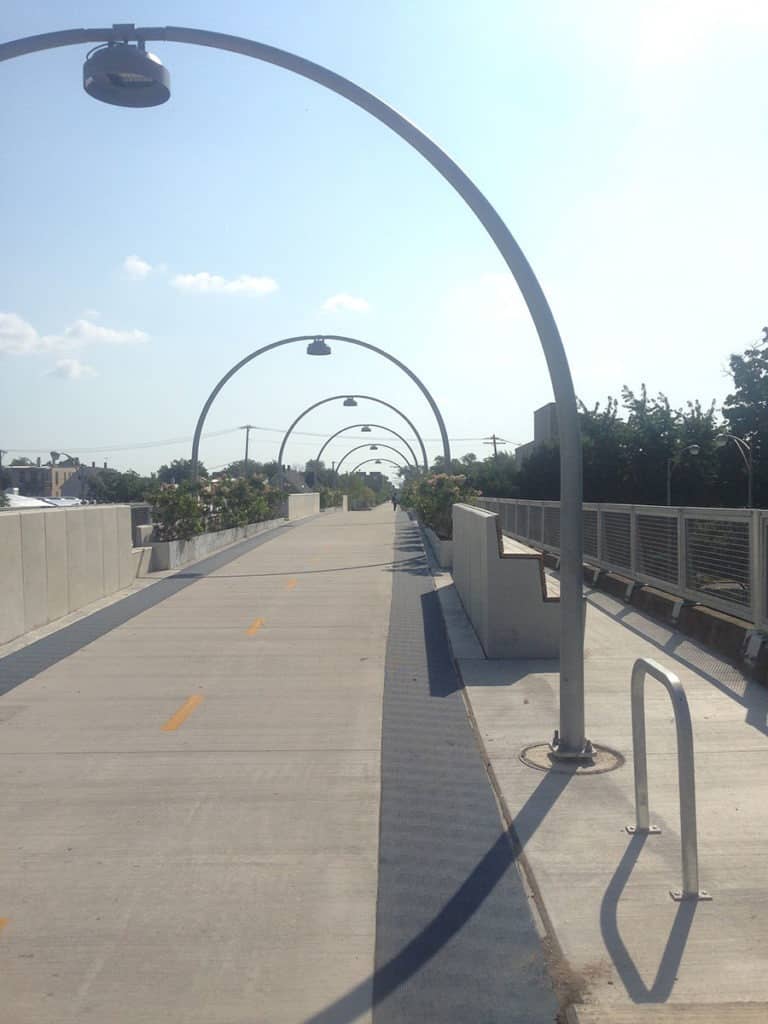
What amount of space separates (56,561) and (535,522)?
1245 cm

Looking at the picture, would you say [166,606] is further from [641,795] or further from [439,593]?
[641,795]

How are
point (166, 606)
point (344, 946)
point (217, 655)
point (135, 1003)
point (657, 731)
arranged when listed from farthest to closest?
point (166, 606) < point (217, 655) < point (657, 731) < point (344, 946) < point (135, 1003)

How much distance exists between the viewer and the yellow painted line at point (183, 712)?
8977 millimetres

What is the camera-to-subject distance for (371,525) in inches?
1841

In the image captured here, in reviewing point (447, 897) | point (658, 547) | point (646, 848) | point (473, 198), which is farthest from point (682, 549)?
point (447, 897)

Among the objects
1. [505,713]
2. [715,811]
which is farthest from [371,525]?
[715,811]

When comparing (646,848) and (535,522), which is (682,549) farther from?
(535,522)

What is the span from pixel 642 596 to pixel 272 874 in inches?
407

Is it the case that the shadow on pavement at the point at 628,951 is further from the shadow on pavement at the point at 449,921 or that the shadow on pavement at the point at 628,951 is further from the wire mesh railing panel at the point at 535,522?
the wire mesh railing panel at the point at 535,522

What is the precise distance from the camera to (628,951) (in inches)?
185

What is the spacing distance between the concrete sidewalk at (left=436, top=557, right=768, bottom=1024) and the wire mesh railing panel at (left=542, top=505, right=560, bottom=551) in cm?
1152

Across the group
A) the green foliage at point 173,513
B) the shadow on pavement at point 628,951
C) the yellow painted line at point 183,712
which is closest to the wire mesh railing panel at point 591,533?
the green foliage at point 173,513


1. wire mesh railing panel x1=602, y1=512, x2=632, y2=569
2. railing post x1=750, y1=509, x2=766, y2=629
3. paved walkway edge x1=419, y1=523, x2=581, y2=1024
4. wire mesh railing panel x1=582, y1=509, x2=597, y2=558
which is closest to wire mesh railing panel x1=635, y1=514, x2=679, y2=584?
wire mesh railing panel x1=602, y1=512, x2=632, y2=569

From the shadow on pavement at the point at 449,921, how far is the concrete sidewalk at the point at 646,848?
42mm
